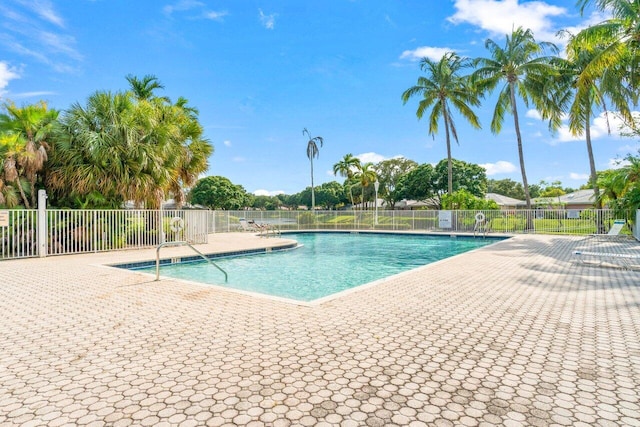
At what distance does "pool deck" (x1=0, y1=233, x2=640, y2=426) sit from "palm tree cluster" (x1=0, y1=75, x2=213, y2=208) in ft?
21.5

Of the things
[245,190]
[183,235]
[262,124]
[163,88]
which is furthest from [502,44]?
[245,190]

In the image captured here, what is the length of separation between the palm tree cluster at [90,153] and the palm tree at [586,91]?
1688 cm

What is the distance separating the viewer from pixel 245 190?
2594 inches

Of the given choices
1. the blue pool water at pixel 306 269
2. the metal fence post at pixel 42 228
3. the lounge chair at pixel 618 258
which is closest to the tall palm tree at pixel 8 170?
the metal fence post at pixel 42 228

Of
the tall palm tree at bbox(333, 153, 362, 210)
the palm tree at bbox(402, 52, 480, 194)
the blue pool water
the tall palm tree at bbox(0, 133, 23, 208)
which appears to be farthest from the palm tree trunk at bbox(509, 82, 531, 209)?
the tall palm tree at bbox(0, 133, 23, 208)

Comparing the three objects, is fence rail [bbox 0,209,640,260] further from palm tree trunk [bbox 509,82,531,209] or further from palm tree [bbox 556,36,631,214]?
palm tree [bbox 556,36,631,214]

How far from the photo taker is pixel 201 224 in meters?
14.7

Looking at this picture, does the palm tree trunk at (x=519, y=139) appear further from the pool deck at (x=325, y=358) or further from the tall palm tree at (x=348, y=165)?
the tall palm tree at (x=348, y=165)

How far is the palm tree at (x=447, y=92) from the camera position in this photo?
78.1 ft

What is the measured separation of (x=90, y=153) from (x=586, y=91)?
2049 cm

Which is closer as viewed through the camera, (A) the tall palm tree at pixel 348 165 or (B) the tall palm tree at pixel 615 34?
(B) the tall palm tree at pixel 615 34

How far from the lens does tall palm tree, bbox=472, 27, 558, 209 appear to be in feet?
66.2

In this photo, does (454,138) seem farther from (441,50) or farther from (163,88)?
(163,88)

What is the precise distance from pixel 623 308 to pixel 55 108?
50.2 ft
